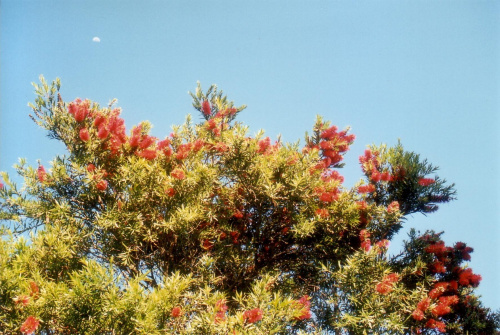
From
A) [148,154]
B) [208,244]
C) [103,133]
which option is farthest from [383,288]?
[103,133]

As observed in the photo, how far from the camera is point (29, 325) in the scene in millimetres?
4945

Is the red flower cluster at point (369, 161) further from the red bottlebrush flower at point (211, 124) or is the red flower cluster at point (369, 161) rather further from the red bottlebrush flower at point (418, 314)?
the red bottlebrush flower at point (211, 124)

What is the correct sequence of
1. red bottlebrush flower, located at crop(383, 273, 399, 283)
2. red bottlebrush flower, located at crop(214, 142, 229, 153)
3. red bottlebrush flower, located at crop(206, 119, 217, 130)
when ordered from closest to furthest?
red bottlebrush flower, located at crop(383, 273, 399, 283) → red bottlebrush flower, located at crop(214, 142, 229, 153) → red bottlebrush flower, located at crop(206, 119, 217, 130)

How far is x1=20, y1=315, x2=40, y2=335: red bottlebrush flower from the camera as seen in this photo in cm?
494

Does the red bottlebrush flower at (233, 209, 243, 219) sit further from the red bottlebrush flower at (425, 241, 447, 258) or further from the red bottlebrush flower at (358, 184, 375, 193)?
the red bottlebrush flower at (425, 241, 447, 258)

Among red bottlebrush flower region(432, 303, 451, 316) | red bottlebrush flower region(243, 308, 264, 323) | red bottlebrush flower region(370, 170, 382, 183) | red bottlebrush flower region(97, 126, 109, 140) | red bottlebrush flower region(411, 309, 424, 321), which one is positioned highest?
red bottlebrush flower region(370, 170, 382, 183)

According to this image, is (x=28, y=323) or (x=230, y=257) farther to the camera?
(x=230, y=257)

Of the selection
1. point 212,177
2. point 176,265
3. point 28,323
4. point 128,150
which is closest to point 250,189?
point 212,177

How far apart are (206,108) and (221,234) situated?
295cm

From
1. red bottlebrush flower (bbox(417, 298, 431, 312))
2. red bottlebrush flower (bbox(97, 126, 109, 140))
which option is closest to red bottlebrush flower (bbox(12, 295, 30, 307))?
red bottlebrush flower (bbox(97, 126, 109, 140))

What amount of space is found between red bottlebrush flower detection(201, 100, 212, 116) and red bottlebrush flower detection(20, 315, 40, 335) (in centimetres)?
525

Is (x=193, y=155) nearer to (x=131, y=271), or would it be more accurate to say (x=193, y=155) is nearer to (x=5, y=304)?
(x=131, y=271)

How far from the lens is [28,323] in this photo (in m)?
4.95

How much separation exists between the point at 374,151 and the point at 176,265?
4.67m
